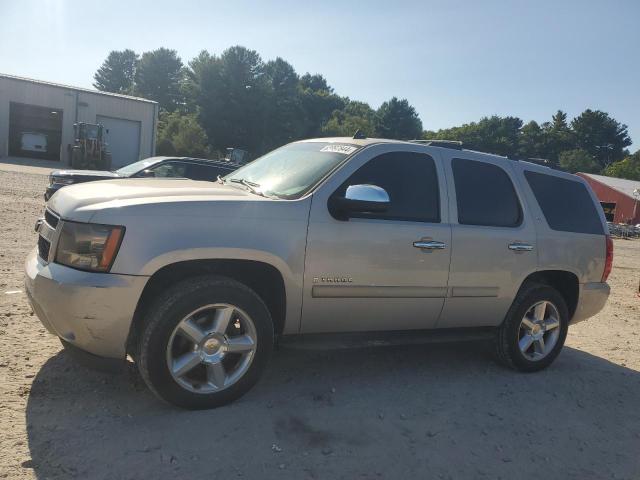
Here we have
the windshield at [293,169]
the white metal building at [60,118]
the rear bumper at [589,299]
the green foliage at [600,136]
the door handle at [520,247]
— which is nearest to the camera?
the windshield at [293,169]

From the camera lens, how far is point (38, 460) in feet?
9.17

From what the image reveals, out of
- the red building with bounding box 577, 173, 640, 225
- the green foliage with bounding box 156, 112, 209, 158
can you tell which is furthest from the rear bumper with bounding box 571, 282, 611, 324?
the green foliage with bounding box 156, 112, 209, 158

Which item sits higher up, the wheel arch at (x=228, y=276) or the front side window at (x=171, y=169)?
the front side window at (x=171, y=169)

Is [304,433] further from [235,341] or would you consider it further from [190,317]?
[190,317]

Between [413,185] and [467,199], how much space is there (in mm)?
542

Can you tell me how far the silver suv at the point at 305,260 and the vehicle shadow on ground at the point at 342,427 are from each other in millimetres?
329

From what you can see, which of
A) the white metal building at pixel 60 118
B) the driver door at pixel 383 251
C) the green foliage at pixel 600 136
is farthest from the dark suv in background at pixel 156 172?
the green foliage at pixel 600 136

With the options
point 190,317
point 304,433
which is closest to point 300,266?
point 190,317

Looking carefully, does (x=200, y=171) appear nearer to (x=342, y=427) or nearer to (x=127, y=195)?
(x=127, y=195)

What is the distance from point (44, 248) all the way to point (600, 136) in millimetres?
108671

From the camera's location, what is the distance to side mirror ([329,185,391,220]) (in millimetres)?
3621

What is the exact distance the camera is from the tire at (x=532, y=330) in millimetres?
4781

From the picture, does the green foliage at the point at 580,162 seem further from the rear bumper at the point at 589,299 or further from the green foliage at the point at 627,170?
the rear bumper at the point at 589,299

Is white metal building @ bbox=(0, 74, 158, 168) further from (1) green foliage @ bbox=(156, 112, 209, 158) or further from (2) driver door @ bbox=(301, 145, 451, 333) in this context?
(2) driver door @ bbox=(301, 145, 451, 333)
